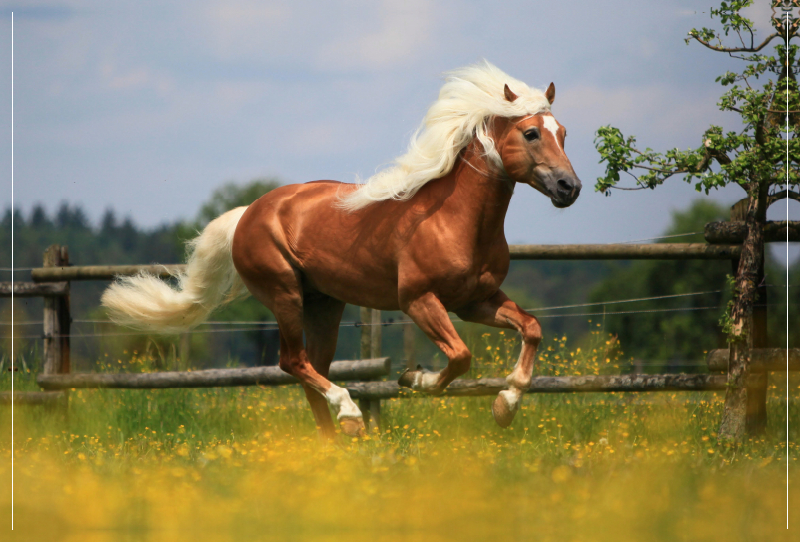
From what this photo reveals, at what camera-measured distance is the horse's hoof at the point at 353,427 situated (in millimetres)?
4246

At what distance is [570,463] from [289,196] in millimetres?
2444

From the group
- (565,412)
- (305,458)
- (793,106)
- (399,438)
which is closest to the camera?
(305,458)

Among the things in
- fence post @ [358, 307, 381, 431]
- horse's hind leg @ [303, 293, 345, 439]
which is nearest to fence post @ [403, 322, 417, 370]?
fence post @ [358, 307, 381, 431]

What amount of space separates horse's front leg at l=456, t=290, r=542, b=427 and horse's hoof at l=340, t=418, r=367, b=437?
800 millimetres

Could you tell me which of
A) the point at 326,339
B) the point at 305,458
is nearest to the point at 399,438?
the point at 326,339

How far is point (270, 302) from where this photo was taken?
189 inches

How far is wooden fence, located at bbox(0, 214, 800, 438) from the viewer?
531cm

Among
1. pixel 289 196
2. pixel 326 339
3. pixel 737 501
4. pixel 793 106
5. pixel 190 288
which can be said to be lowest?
pixel 737 501

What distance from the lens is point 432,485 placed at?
308cm

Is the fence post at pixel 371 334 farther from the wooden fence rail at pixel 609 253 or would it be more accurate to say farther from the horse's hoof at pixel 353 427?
the horse's hoof at pixel 353 427

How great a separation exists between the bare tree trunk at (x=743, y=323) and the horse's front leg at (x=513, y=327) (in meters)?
1.75

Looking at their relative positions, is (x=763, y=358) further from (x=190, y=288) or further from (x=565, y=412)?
(x=190, y=288)

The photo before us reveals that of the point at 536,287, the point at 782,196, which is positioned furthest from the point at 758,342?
the point at 536,287

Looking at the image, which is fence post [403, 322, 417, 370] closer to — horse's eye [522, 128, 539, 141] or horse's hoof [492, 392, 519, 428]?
horse's hoof [492, 392, 519, 428]
